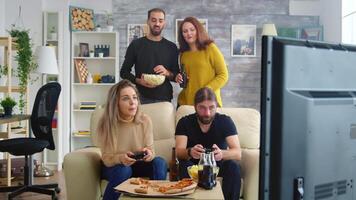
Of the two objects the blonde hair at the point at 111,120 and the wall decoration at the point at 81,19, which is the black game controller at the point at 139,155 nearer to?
the blonde hair at the point at 111,120

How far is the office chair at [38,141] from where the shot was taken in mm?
3742

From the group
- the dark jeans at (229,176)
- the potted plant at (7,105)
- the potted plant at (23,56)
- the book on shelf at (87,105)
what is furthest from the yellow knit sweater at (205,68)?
the book on shelf at (87,105)

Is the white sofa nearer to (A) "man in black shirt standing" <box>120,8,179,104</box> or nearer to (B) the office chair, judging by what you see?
(A) "man in black shirt standing" <box>120,8,179,104</box>

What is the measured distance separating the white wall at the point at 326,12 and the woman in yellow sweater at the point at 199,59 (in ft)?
7.86

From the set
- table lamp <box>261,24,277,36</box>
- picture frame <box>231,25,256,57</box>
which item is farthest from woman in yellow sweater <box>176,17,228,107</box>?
picture frame <box>231,25,256,57</box>

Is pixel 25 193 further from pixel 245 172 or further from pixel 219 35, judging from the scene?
pixel 219 35

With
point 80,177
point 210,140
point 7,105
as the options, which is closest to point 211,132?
point 210,140

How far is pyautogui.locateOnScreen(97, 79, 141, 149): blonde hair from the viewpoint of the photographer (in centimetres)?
287

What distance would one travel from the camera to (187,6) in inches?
228

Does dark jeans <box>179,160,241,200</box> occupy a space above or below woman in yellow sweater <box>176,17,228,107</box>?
below

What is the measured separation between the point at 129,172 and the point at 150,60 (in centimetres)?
96

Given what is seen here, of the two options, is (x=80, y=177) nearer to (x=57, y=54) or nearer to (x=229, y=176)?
(x=229, y=176)

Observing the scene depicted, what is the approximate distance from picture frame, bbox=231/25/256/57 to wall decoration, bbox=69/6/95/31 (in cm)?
190

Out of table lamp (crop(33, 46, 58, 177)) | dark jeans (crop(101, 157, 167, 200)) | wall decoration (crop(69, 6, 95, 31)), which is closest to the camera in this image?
dark jeans (crop(101, 157, 167, 200))
